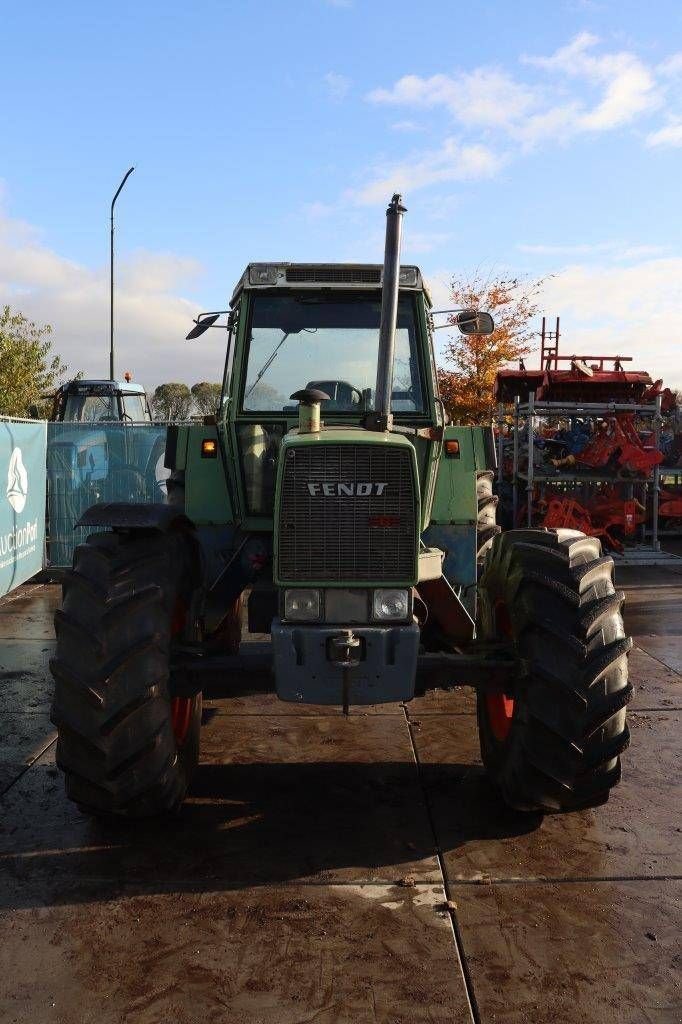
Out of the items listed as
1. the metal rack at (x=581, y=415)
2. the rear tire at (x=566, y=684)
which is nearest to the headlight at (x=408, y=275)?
the rear tire at (x=566, y=684)

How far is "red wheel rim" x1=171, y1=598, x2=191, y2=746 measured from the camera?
4.48m

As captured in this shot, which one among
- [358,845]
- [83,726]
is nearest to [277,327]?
[83,726]

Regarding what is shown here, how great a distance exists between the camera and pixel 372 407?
4.88m

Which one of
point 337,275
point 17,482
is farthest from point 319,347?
point 17,482

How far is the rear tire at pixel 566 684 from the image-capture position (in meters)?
3.69

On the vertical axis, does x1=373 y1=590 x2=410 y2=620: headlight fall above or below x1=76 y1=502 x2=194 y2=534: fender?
below

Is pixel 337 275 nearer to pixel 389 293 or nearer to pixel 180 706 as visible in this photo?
pixel 389 293

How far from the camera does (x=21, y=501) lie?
9.56 metres

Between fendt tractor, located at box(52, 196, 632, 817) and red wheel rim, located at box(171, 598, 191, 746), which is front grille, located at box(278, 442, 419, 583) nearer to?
fendt tractor, located at box(52, 196, 632, 817)

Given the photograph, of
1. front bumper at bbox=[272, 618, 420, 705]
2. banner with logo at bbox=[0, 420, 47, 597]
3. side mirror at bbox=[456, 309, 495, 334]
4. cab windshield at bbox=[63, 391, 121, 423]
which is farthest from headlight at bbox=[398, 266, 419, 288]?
cab windshield at bbox=[63, 391, 121, 423]

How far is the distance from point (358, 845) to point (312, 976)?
0.98 metres

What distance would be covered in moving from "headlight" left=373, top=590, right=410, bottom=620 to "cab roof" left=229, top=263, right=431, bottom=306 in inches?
79.4

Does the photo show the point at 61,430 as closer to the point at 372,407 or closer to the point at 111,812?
the point at 372,407

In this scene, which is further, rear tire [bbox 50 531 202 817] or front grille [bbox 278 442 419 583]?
front grille [bbox 278 442 419 583]
